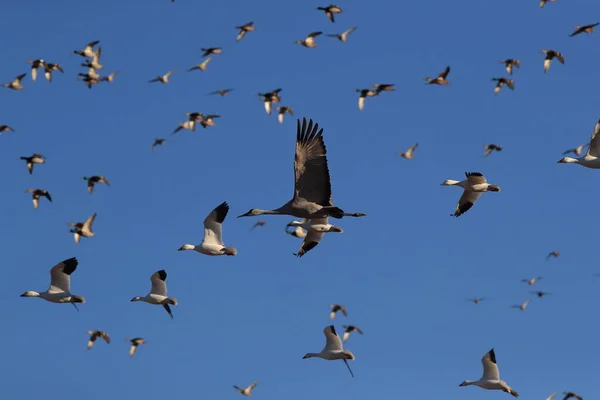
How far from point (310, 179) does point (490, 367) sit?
11.9m

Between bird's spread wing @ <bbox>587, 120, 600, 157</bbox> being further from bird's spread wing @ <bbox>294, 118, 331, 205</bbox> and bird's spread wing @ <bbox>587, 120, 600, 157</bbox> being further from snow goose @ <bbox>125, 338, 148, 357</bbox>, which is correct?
snow goose @ <bbox>125, 338, 148, 357</bbox>

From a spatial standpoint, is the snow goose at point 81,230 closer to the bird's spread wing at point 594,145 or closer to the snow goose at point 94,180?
the snow goose at point 94,180

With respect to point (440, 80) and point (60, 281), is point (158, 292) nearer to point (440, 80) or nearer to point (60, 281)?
point (60, 281)

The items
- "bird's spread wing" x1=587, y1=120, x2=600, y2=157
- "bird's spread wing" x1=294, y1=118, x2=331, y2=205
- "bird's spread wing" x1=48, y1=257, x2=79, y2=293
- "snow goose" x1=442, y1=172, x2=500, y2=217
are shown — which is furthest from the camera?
"bird's spread wing" x1=48, y1=257, x2=79, y2=293

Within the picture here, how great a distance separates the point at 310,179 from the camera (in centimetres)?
3212

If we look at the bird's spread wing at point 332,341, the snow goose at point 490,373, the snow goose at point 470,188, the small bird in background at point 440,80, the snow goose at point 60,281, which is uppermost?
the small bird in background at point 440,80

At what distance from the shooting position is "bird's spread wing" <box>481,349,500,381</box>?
40.6m

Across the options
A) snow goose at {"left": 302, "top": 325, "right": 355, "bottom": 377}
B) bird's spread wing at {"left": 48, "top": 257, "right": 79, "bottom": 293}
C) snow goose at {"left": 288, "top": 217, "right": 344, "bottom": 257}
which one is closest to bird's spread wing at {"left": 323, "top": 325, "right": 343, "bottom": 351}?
snow goose at {"left": 302, "top": 325, "right": 355, "bottom": 377}

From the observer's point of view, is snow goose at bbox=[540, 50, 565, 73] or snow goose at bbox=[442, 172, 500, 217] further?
snow goose at bbox=[540, 50, 565, 73]

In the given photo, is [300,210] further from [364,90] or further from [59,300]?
[364,90]

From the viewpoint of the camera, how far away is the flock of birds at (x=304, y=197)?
1266 inches

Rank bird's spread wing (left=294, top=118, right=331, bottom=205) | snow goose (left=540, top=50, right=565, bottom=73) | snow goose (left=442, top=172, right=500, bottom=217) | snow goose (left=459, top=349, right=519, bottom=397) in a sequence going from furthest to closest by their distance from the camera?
snow goose (left=540, top=50, right=565, bottom=73) < snow goose (left=459, top=349, right=519, bottom=397) < snow goose (left=442, top=172, right=500, bottom=217) < bird's spread wing (left=294, top=118, right=331, bottom=205)

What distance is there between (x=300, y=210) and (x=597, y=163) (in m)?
9.86

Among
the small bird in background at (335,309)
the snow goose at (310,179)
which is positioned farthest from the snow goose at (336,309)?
the snow goose at (310,179)
